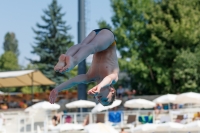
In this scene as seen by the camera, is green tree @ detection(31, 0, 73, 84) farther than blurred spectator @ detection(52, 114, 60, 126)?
Yes

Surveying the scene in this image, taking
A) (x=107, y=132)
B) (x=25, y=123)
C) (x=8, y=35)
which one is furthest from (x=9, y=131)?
(x=8, y=35)

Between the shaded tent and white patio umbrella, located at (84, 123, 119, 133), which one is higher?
the shaded tent

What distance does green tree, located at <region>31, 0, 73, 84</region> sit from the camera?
4162cm

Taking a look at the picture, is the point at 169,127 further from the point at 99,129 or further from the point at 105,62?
the point at 105,62

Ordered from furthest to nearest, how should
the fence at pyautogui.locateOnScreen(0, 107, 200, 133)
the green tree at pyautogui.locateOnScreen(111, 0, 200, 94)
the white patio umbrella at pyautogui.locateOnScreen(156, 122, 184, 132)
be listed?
the green tree at pyautogui.locateOnScreen(111, 0, 200, 94) → the fence at pyautogui.locateOnScreen(0, 107, 200, 133) → the white patio umbrella at pyautogui.locateOnScreen(156, 122, 184, 132)

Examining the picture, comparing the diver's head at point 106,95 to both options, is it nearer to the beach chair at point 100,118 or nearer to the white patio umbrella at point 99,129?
the white patio umbrella at point 99,129

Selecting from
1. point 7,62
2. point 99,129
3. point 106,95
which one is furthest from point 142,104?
point 7,62

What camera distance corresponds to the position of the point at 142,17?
31.4 m

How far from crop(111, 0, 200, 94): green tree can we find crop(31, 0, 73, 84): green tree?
11900mm

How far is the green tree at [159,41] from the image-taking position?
1134 inches

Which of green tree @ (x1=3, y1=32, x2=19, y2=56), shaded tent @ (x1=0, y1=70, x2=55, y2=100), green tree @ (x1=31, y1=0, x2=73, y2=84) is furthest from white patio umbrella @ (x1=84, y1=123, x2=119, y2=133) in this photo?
green tree @ (x1=3, y1=32, x2=19, y2=56)

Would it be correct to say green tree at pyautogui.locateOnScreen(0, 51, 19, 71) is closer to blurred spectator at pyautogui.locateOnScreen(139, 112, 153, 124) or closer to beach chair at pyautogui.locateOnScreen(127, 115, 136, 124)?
beach chair at pyautogui.locateOnScreen(127, 115, 136, 124)

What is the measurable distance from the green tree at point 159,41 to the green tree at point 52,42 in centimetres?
1190

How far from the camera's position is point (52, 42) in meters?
43.0
